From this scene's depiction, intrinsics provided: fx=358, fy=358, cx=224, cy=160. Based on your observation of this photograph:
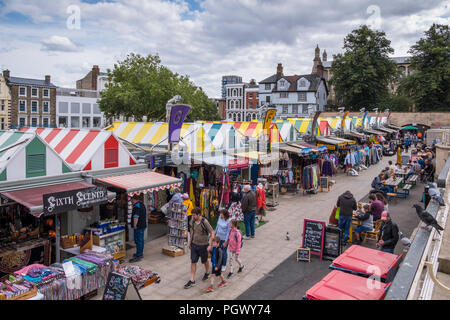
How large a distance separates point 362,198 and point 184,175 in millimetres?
8298

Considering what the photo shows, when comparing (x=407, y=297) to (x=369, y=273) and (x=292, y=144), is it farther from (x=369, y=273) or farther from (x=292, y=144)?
(x=292, y=144)

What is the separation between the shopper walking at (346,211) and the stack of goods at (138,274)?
207 inches

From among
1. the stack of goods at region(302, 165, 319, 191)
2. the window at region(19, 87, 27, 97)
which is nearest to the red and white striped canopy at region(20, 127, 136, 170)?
the stack of goods at region(302, 165, 319, 191)

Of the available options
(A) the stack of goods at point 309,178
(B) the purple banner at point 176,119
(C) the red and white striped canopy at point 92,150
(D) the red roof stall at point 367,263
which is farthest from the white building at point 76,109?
(D) the red roof stall at point 367,263

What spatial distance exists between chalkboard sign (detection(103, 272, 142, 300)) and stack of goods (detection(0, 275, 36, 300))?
Answer: 3.76ft

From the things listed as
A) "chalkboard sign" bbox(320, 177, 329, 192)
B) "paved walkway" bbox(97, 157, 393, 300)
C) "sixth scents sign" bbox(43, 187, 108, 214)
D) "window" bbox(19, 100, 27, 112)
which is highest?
"window" bbox(19, 100, 27, 112)

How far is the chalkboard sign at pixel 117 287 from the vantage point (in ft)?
17.9

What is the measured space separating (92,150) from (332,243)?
6.57m

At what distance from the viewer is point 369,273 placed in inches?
203

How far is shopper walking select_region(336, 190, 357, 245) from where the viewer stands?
9.71 metres

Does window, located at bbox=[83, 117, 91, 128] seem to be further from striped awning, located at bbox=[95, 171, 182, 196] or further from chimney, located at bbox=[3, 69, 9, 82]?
striped awning, located at bbox=[95, 171, 182, 196]

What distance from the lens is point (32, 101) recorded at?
5469 cm

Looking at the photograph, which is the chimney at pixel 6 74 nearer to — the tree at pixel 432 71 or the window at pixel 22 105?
the window at pixel 22 105

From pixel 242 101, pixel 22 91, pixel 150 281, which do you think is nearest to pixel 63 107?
pixel 22 91
